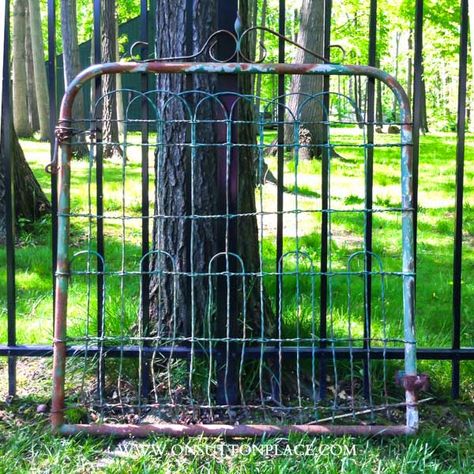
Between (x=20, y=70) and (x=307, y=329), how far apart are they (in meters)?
15.8

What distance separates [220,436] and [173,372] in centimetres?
50

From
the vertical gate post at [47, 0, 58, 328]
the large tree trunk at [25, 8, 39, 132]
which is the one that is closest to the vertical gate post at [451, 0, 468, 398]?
the vertical gate post at [47, 0, 58, 328]

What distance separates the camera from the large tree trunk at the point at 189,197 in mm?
3182

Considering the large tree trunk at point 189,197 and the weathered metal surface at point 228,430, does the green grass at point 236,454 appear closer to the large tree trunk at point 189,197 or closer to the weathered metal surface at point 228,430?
the weathered metal surface at point 228,430

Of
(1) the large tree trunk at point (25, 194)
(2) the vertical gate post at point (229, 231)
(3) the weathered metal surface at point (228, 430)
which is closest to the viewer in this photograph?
(3) the weathered metal surface at point (228, 430)

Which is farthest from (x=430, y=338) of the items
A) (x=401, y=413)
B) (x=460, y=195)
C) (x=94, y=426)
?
(x=94, y=426)

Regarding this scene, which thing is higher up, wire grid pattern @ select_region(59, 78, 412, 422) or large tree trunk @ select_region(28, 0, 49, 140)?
large tree trunk @ select_region(28, 0, 49, 140)

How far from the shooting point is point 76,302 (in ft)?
14.4

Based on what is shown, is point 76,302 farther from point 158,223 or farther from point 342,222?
point 342,222

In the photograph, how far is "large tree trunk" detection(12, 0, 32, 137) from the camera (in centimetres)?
1548

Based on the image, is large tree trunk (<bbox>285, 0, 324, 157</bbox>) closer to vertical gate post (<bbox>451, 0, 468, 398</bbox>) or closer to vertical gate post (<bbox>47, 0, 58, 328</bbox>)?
vertical gate post (<bbox>451, 0, 468, 398</bbox>)

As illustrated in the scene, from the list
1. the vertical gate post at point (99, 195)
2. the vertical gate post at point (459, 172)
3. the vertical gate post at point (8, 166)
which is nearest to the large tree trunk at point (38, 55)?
the vertical gate post at point (8, 166)

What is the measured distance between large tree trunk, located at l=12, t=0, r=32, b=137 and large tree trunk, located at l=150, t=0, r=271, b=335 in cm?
1273

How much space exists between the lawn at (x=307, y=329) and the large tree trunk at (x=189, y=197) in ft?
0.87
